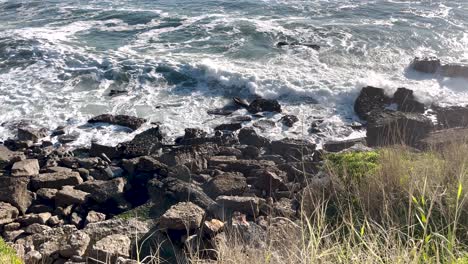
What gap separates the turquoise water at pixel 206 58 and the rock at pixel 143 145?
676mm

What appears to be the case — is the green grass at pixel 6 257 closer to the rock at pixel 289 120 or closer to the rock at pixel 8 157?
the rock at pixel 8 157

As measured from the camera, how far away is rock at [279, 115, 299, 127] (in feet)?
41.0

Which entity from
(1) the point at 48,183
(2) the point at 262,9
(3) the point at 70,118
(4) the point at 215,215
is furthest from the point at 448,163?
(2) the point at 262,9

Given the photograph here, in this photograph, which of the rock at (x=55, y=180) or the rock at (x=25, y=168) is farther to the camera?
the rock at (x=25, y=168)

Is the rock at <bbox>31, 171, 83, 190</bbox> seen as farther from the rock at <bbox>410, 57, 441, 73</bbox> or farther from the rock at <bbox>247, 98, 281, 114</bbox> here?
the rock at <bbox>410, 57, 441, 73</bbox>

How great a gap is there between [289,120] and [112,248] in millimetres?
7327

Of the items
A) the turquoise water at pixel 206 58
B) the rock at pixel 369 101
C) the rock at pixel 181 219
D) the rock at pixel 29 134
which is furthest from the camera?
the turquoise water at pixel 206 58

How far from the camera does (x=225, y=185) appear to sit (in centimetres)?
820

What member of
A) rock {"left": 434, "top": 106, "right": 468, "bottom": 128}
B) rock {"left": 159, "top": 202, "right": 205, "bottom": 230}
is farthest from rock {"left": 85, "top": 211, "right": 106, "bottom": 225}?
rock {"left": 434, "top": 106, "right": 468, "bottom": 128}

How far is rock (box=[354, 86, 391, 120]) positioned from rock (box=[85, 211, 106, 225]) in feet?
25.3

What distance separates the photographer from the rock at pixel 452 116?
485 inches

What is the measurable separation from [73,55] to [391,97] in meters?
10.7

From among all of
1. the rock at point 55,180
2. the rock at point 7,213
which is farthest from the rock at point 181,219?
the rock at point 55,180

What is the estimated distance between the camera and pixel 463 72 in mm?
16266
